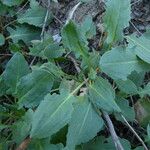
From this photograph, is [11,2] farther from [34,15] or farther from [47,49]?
[47,49]

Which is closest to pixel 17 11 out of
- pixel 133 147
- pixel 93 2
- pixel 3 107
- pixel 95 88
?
pixel 93 2

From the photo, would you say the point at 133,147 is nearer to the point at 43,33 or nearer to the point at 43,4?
the point at 43,33

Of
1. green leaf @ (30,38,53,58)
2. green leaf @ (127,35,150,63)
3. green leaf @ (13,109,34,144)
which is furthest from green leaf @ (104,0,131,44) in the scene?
green leaf @ (13,109,34,144)

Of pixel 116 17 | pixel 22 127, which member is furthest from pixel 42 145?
pixel 116 17

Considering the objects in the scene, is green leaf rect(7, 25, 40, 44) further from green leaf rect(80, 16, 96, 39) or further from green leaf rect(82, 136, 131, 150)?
green leaf rect(82, 136, 131, 150)

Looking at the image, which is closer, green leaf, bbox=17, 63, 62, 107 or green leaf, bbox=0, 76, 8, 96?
green leaf, bbox=17, 63, 62, 107

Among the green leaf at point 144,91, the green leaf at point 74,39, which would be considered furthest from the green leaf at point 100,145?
the green leaf at point 74,39
